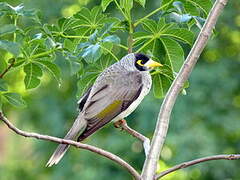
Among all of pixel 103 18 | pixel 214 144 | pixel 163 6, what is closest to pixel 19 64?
pixel 103 18

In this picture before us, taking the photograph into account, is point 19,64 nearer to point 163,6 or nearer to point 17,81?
point 163,6

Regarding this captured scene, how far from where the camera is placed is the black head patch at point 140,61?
4.04 m

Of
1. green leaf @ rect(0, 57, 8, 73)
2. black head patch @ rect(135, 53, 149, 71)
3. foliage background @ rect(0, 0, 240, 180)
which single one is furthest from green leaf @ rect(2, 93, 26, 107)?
foliage background @ rect(0, 0, 240, 180)

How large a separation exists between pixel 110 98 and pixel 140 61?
35 centimetres

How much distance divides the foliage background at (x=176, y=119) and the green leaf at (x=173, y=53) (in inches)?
199

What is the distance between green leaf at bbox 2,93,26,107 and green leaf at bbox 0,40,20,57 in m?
0.48

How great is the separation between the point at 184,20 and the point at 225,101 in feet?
21.3

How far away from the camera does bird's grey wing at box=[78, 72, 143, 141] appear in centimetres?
371

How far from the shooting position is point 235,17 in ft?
31.9

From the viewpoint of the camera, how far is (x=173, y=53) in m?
3.37

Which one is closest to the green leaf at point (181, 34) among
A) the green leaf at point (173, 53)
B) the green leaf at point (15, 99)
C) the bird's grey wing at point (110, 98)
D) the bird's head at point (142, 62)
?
the green leaf at point (173, 53)

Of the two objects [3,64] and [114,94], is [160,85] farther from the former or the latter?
[3,64]

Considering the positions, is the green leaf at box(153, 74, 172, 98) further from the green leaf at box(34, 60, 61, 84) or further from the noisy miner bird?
the green leaf at box(34, 60, 61, 84)

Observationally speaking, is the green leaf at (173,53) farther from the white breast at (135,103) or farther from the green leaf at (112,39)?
the white breast at (135,103)
